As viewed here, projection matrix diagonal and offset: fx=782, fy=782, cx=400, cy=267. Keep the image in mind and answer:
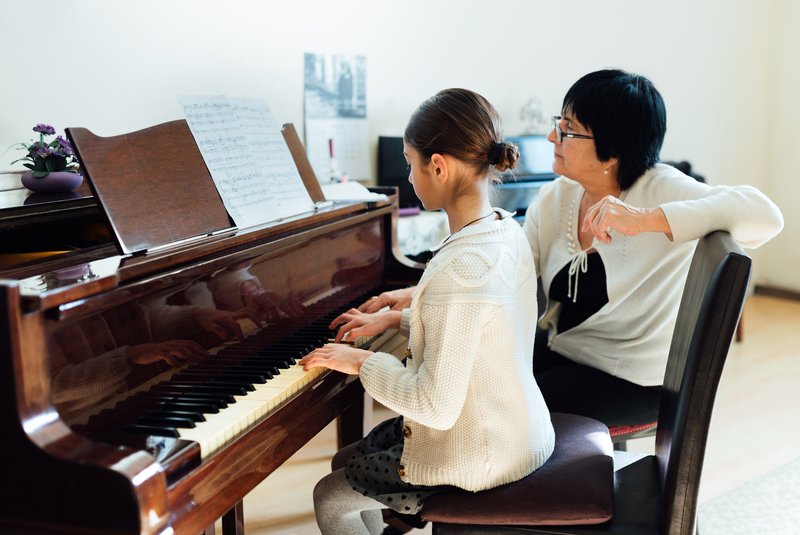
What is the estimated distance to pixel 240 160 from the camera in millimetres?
1766

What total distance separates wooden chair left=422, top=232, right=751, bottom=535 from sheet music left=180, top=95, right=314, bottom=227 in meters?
0.75

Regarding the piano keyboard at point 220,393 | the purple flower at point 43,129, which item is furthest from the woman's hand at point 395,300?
the purple flower at point 43,129

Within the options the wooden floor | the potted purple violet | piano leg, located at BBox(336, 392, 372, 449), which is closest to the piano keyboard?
the potted purple violet

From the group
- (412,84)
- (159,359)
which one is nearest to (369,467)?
(159,359)

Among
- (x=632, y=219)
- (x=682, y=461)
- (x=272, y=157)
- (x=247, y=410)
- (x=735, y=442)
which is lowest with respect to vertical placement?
(x=735, y=442)

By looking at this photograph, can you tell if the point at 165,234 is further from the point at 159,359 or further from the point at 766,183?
the point at 766,183

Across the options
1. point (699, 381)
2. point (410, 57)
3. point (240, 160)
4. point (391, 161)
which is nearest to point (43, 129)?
point (240, 160)

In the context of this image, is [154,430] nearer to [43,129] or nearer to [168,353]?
[168,353]

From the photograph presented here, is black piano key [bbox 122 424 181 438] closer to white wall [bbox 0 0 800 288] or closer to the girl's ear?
the girl's ear

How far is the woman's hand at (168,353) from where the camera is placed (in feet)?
4.34

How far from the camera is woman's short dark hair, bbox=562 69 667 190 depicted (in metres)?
2.05

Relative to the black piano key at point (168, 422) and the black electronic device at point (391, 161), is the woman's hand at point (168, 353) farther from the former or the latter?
the black electronic device at point (391, 161)

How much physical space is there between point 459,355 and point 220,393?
0.44 meters

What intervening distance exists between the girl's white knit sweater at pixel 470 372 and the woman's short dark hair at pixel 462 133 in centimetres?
13
